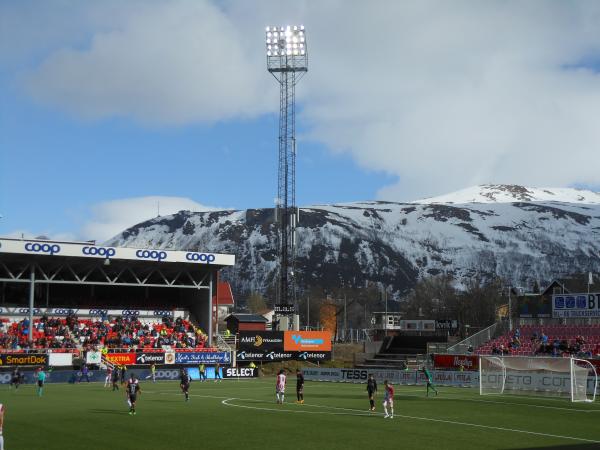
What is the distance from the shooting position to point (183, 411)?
35844mm

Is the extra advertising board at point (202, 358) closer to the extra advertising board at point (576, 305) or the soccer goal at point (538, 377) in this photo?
the soccer goal at point (538, 377)

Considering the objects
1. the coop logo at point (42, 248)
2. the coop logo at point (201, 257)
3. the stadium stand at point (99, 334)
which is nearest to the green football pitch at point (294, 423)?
the stadium stand at point (99, 334)

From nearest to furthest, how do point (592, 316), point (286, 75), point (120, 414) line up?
point (120, 414) < point (592, 316) < point (286, 75)

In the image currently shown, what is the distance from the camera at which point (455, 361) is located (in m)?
68.0

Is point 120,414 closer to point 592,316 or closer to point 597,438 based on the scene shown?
point 597,438

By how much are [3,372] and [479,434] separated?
45.7 metres

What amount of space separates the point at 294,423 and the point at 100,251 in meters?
44.6

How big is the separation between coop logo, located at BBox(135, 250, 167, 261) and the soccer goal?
36046 millimetres

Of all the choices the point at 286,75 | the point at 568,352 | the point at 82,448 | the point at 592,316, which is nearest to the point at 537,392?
the point at 568,352

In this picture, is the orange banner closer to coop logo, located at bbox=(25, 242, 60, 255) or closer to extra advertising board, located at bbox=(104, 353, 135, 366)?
extra advertising board, located at bbox=(104, 353, 135, 366)

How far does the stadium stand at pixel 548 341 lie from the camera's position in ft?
214

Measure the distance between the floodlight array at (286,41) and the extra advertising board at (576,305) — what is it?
44118 millimetres

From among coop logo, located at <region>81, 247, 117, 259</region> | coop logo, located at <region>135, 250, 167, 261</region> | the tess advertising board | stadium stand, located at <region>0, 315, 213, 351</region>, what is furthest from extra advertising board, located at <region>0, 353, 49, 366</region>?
the tess advertising board

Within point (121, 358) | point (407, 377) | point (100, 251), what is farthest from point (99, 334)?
point (407, 377)
